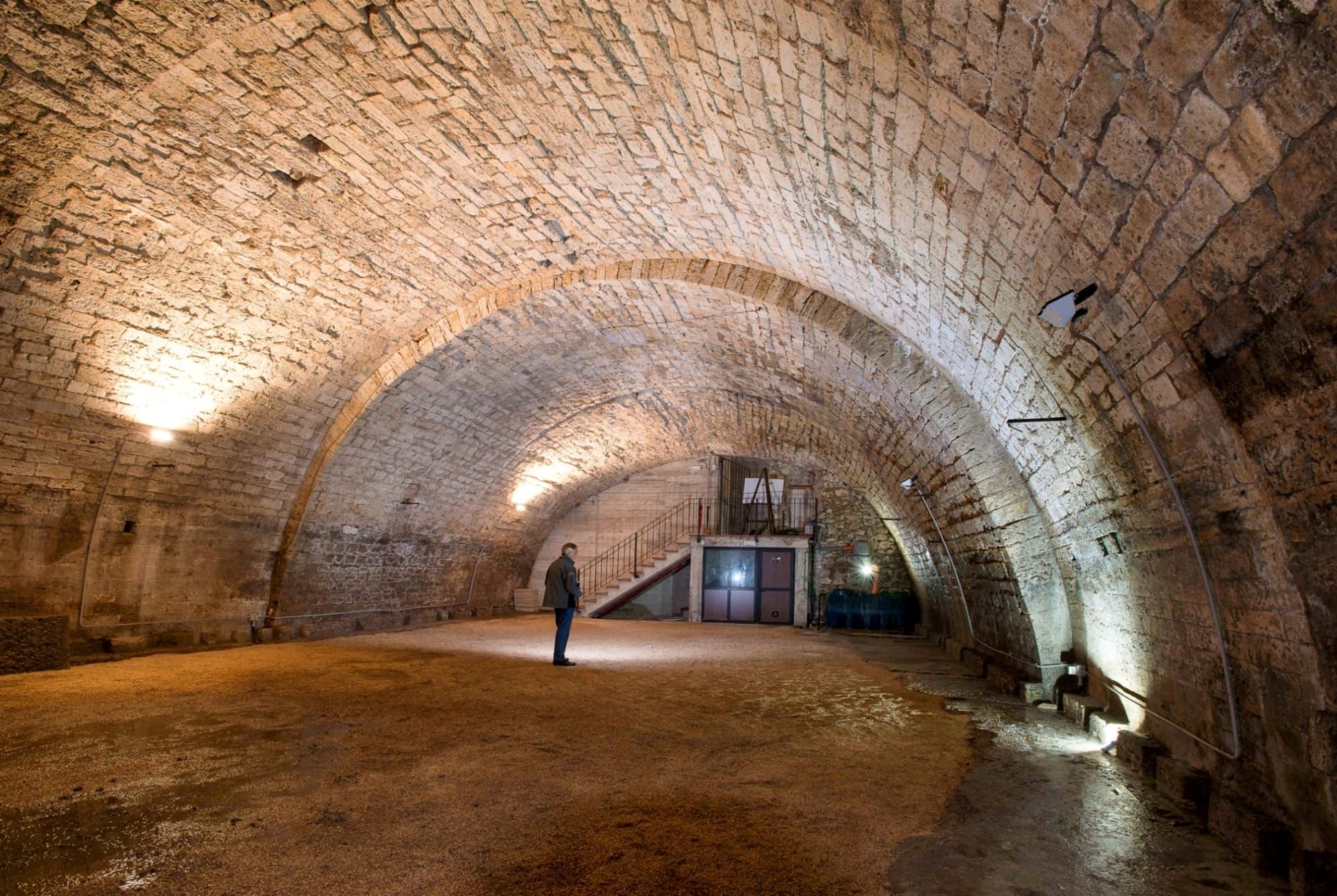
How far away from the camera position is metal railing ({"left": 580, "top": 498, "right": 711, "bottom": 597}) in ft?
56.0

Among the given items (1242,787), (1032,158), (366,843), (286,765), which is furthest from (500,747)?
(1032,158)

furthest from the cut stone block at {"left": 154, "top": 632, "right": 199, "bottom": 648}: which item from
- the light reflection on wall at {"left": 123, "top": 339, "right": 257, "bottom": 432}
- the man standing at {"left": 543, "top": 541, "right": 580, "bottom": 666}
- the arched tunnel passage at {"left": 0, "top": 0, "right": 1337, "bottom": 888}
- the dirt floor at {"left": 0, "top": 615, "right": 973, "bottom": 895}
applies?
the man standing at {"left": 543, "top": 541, "right": 580, "bottom": 666}

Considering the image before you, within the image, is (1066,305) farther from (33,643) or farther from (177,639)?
(177,639)

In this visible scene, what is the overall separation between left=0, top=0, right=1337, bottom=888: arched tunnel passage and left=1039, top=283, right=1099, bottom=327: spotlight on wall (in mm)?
74

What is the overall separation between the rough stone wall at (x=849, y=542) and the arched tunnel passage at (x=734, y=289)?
497 cm

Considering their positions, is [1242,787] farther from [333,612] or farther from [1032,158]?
[333,612]

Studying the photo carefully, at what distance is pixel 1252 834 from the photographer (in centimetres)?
317

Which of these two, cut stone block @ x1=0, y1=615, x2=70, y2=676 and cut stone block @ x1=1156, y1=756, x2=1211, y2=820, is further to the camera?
cut stone block @ x1=0, y1=615, x2=70, y2=676

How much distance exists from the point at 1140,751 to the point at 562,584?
218 inches

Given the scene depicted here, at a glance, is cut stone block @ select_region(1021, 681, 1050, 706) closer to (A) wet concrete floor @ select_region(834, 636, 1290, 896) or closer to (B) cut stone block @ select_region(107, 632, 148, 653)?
(A) wet concrete floor @ select_region(834, 636, 1290, 896)

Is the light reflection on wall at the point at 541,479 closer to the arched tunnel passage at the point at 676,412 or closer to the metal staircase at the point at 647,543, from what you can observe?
the arched tunnel passage at the point at 676,412

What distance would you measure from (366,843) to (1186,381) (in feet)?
12.6

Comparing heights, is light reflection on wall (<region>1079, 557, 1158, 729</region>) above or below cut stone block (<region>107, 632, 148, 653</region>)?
above

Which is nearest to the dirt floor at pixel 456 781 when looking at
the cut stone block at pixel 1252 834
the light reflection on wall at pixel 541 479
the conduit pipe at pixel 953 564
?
the cut stone block at pixel 1252 834
